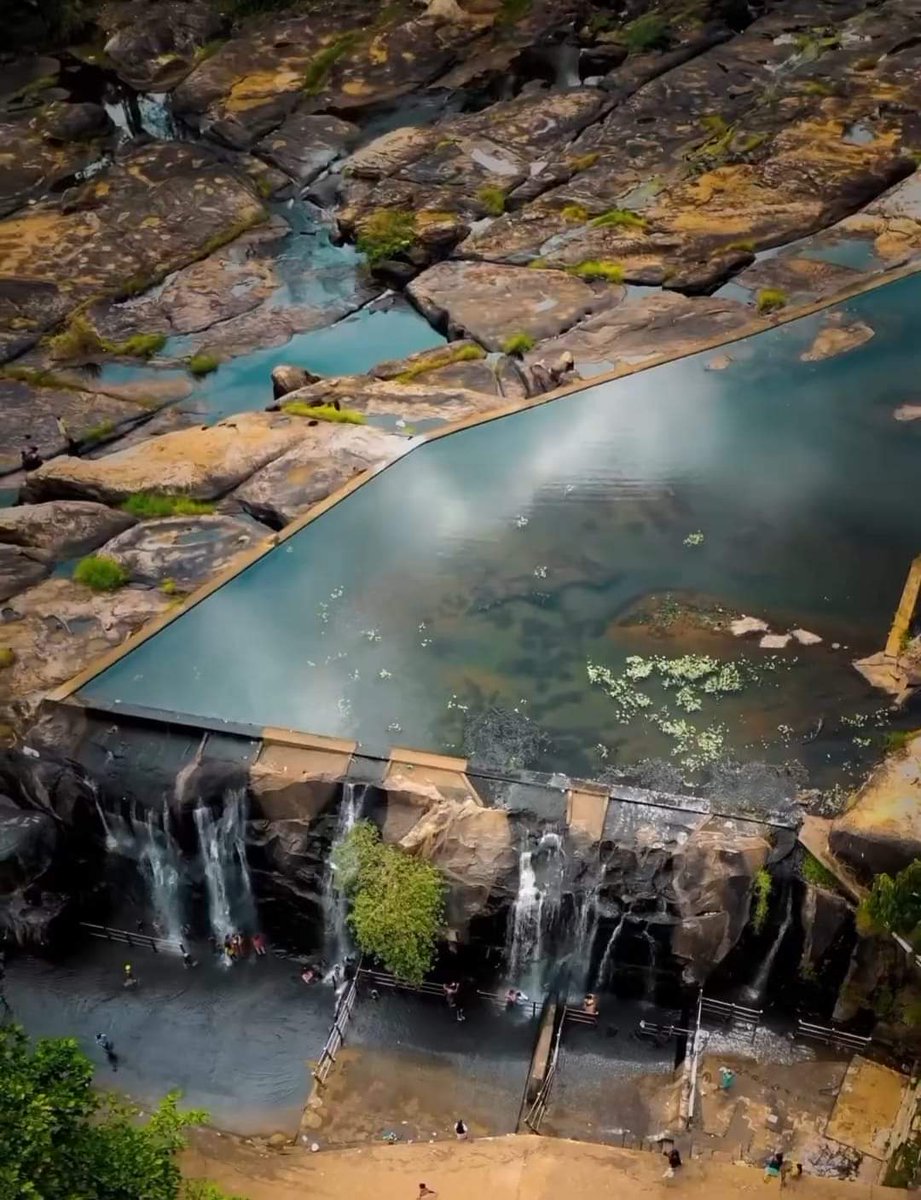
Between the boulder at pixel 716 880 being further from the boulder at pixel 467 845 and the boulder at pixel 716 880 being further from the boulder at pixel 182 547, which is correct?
the boulder at pixel 182 547

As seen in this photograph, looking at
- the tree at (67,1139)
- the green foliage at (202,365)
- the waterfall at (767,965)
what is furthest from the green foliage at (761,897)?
the green foliage at (202,365)

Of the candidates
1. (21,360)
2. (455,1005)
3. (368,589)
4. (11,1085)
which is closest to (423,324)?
(21,360)

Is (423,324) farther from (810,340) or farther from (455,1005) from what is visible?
(455,1005)

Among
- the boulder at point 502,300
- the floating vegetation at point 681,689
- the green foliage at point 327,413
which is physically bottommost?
the floating vegetation at point 681,689

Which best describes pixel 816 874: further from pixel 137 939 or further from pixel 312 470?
pixel 312 470

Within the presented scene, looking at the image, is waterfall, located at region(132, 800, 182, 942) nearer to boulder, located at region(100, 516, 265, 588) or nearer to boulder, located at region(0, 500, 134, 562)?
boulder, located at region(100, 516, 265, 588)

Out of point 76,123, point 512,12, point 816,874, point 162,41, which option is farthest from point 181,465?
point 512,12
